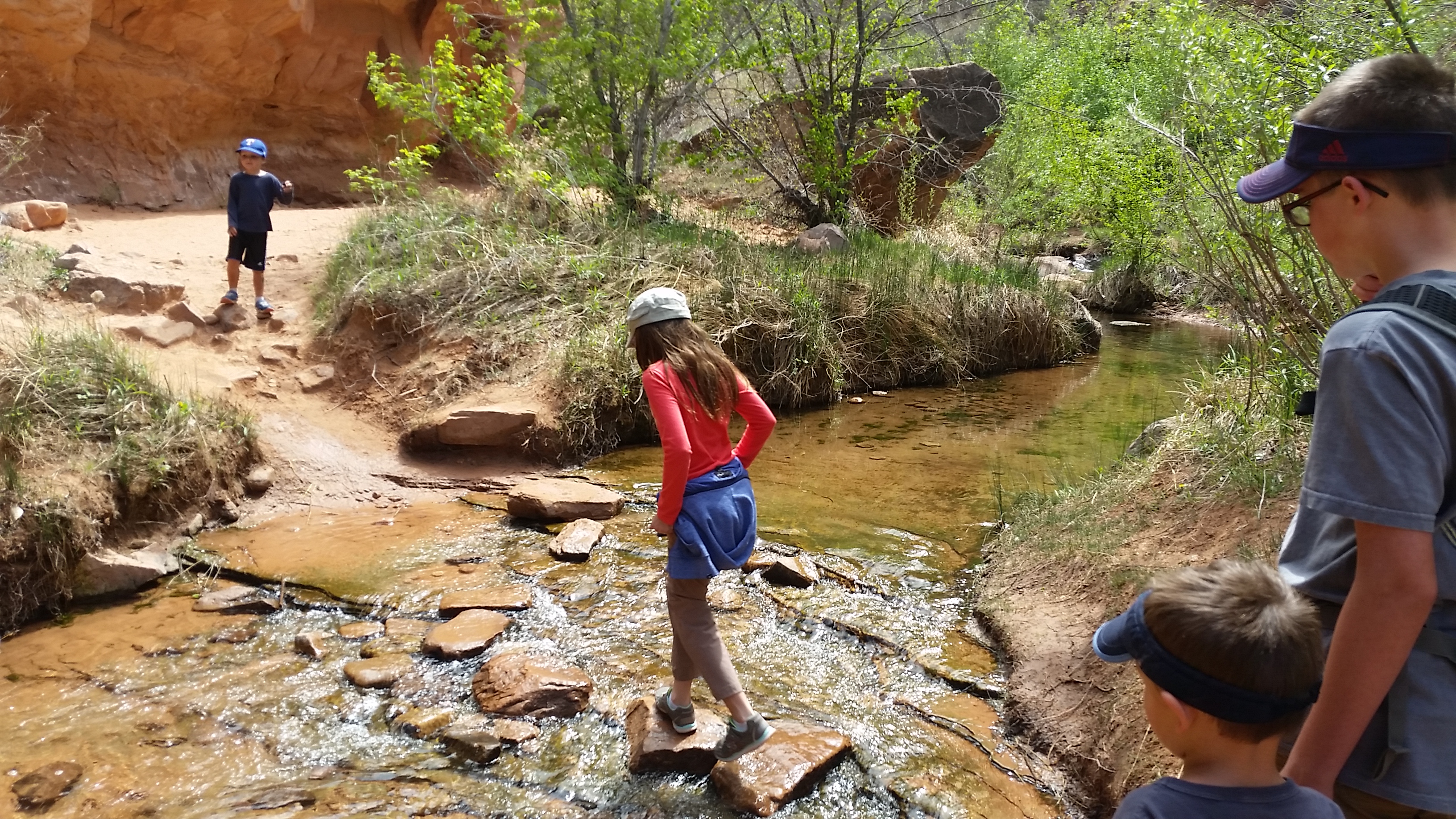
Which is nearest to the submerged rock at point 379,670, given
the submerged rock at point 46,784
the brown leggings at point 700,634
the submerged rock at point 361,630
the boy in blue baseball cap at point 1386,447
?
the submerged rock at point 361,630

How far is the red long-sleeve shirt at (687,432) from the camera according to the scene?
9.07 feet

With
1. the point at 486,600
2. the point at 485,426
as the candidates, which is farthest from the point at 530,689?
the point at 485,426

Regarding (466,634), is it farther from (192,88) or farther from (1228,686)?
(192,88)

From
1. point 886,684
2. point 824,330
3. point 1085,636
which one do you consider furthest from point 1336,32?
point 824,330

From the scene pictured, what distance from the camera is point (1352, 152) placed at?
121 cm

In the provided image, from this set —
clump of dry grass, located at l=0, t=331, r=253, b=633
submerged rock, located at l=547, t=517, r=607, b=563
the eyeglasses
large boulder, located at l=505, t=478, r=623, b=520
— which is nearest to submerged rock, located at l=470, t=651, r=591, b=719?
submerged rock, located at l=547, t=517, r=607, b=563

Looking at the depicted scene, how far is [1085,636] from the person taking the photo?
3557 mm

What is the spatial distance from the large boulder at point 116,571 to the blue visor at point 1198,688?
181 inches

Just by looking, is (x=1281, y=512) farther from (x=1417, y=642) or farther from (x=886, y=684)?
(x=1417, y=642)

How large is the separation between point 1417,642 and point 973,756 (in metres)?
2.13

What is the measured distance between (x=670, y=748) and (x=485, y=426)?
379 centimetres

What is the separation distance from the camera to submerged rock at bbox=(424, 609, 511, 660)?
3734 millimetres

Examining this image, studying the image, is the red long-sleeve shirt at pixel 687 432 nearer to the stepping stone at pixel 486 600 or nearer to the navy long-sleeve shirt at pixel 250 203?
the stepping stone at pixel 486 600

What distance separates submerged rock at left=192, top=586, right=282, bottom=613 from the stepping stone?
2.57 feet
